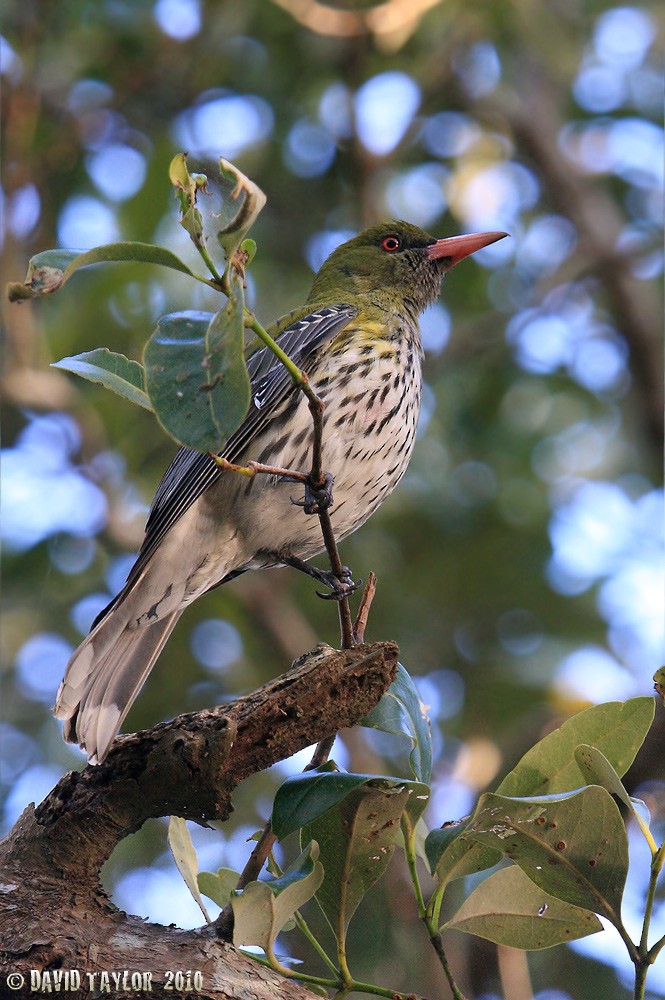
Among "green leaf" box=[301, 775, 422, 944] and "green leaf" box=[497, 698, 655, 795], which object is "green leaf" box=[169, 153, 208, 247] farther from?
"green leaf" box=[497, 698, 655, 795]

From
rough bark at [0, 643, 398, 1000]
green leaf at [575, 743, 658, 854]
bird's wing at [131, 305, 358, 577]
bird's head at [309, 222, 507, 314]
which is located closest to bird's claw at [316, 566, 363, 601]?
rough bark at [0, 643, 398, 1000]

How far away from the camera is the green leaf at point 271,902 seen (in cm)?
194

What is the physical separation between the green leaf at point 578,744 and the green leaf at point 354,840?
0.77ft

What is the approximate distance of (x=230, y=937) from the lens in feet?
6.87

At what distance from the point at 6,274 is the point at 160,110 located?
1526mm

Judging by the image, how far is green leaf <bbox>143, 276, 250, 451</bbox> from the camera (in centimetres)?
172

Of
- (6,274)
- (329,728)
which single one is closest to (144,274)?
(6,274)

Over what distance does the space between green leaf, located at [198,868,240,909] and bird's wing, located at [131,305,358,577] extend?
111 cm

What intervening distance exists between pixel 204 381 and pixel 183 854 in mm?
1094

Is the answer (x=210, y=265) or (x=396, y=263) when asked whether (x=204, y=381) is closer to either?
(x=210, y=265)

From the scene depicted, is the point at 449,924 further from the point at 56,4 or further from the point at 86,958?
the point at 56,4

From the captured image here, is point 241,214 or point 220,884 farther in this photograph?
A: point 220,884

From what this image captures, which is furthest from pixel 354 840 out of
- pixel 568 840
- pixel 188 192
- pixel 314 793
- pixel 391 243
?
pixel 391 243

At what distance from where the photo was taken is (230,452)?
3.22 meters
